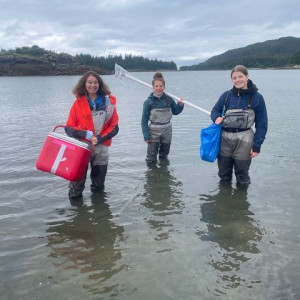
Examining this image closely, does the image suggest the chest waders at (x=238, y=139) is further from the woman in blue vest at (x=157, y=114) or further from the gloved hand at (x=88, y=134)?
the gloved hand at (x=88, y=134)

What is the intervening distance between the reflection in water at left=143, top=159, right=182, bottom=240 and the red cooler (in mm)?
1566

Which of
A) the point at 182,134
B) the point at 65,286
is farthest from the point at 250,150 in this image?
the point at 182,134

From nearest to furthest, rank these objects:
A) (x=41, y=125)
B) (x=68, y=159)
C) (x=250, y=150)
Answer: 1. (x=68, y=159)
2. (x=250, y=150)
3. (x=41, y=125)

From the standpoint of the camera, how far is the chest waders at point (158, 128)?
28.1 ft

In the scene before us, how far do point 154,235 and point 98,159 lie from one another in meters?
1.97

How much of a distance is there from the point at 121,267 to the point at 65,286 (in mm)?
753

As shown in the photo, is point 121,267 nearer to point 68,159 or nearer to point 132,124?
point 68,159

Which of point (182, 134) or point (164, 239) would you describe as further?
point (182, 134)

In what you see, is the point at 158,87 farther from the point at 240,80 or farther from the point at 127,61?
the point at 127,61

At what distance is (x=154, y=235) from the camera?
5.32 m

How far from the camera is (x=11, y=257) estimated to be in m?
4.72

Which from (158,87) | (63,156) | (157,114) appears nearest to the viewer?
(63,156)

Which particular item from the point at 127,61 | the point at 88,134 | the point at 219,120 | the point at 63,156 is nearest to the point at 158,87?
the point at 219,120

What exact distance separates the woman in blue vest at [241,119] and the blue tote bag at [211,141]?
0.35 ft
